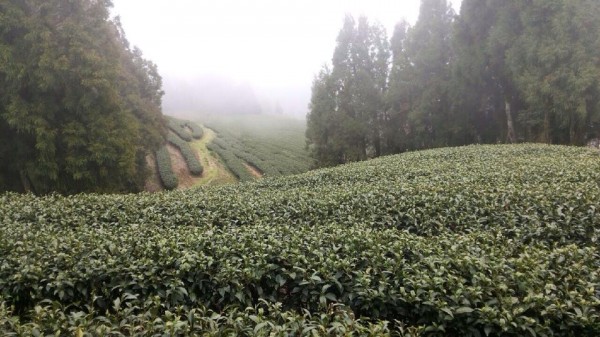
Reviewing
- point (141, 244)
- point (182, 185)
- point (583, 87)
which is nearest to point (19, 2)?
point (182, 185)

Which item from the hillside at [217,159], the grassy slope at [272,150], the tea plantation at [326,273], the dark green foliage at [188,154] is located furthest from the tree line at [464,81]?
the tea plantation at [326,273]

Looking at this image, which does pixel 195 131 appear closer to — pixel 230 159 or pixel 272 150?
pixel 272 150

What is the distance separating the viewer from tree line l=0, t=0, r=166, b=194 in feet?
42.8

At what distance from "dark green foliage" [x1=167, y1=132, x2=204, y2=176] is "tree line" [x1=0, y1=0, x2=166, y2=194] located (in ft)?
30.7

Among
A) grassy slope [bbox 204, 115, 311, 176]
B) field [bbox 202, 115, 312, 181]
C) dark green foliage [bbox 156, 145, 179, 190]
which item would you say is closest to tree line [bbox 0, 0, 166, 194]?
dark green foliage [bbox 156, 145, 179, 190]

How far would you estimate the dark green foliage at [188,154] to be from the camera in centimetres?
2505

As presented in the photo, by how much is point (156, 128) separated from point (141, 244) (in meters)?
18.0

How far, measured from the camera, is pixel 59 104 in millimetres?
14172

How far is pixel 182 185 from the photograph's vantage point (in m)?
23.1

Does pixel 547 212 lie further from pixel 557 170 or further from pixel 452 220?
pixel 557 170

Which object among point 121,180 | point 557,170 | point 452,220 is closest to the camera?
point 452,220

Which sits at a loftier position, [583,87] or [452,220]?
[583,87]

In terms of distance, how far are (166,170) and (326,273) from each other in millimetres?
22444

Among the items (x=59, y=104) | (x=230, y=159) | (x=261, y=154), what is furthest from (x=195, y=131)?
(x=59, y=104)
